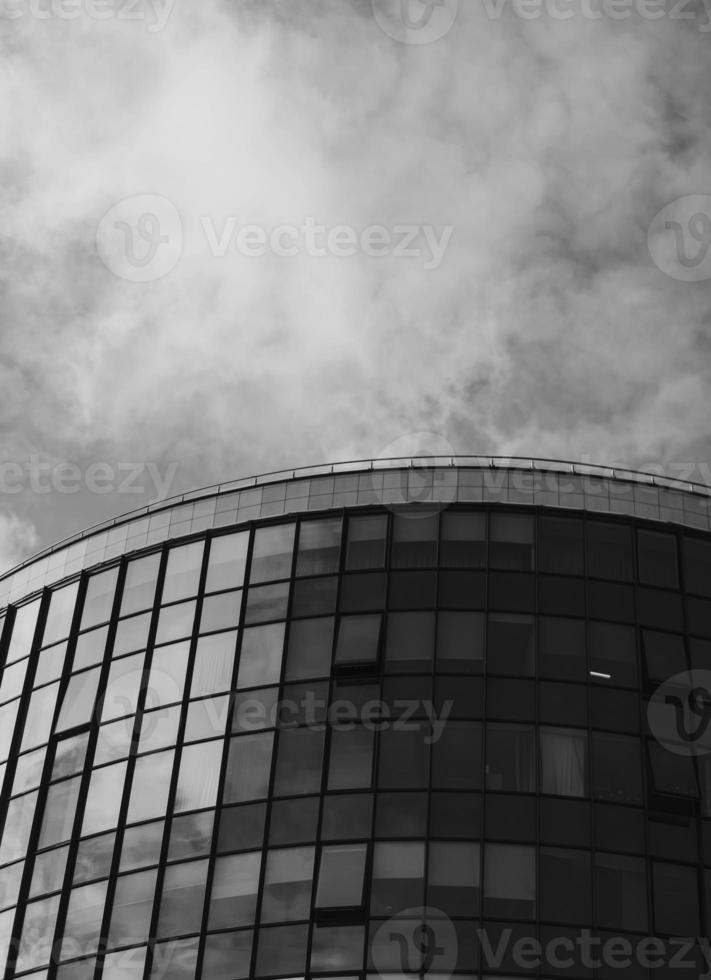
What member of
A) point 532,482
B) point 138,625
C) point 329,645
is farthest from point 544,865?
point 138,625

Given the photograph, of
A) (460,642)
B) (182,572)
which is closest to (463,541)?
(460,642)

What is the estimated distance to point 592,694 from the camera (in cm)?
4219

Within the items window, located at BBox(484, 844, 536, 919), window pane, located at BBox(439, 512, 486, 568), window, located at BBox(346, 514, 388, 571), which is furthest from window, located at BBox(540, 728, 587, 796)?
window, located at BBox(346, 514, 388, 571)

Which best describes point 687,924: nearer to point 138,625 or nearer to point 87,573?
point 138,625

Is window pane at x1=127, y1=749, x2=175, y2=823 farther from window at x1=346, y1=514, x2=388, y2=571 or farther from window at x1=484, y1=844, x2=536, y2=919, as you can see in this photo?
window at x1=484, y1=844, x2=536, y2=919

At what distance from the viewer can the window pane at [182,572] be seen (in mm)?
47062

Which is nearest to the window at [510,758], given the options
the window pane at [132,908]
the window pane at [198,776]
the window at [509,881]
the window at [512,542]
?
the window at [509,881]

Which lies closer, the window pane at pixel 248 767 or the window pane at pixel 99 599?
the window pane at pixel 248 767

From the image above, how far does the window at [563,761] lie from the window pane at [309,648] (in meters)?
7.13

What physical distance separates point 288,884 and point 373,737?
16.1 ft

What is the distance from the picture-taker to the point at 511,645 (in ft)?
141

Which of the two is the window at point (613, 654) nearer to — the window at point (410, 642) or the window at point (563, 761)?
the window at point (563, 761)

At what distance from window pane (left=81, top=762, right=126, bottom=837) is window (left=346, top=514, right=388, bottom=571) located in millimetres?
9777

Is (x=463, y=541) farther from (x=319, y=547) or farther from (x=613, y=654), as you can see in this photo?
(x=613, y=654)
